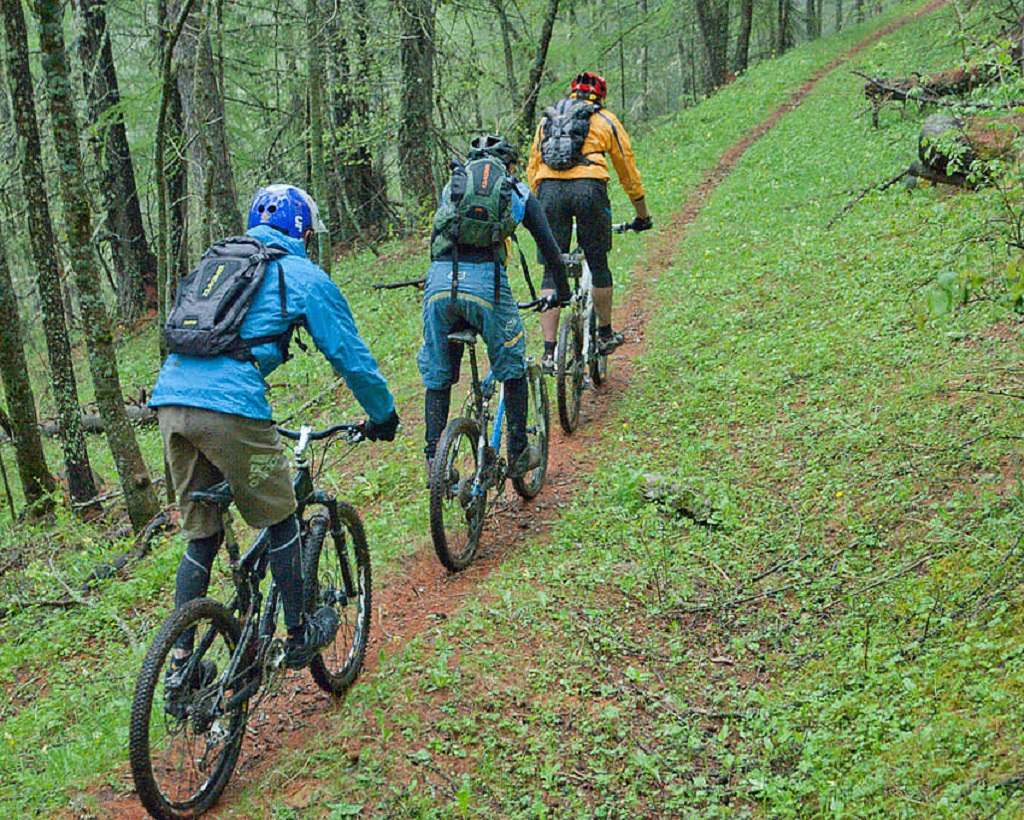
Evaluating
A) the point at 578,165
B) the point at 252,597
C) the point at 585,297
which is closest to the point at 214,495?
the point at 252,597

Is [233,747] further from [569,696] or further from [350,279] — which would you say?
[350,279]

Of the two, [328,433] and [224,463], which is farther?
[328,433]

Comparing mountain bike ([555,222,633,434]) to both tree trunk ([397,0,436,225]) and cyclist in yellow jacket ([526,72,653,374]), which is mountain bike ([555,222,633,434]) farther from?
tree trunk ([397,0,436,225])

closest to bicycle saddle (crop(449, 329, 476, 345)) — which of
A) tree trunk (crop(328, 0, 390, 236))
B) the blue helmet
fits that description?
the blue helmet

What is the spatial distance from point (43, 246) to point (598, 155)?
613 cm

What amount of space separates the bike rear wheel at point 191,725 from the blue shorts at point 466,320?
7.85ft

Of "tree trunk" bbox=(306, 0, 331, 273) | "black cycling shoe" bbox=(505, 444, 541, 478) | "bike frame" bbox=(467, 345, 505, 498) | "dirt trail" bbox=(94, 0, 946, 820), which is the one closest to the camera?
"dirt trail" bbox=(94, 0, 946, 820)

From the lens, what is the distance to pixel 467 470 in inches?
238

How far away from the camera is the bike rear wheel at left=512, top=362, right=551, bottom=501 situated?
274 inches

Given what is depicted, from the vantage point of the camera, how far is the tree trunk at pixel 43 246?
8.84 meters

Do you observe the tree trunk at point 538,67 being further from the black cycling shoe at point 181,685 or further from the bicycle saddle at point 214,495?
the black cycling shoe at point 181,685

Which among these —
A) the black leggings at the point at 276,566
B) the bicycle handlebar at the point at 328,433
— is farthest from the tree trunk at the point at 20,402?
the black leggings at the point at 276,566

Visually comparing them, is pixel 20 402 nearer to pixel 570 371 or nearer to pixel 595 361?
pixel 570 371

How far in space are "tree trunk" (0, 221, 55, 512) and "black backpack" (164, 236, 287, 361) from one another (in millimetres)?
7453
